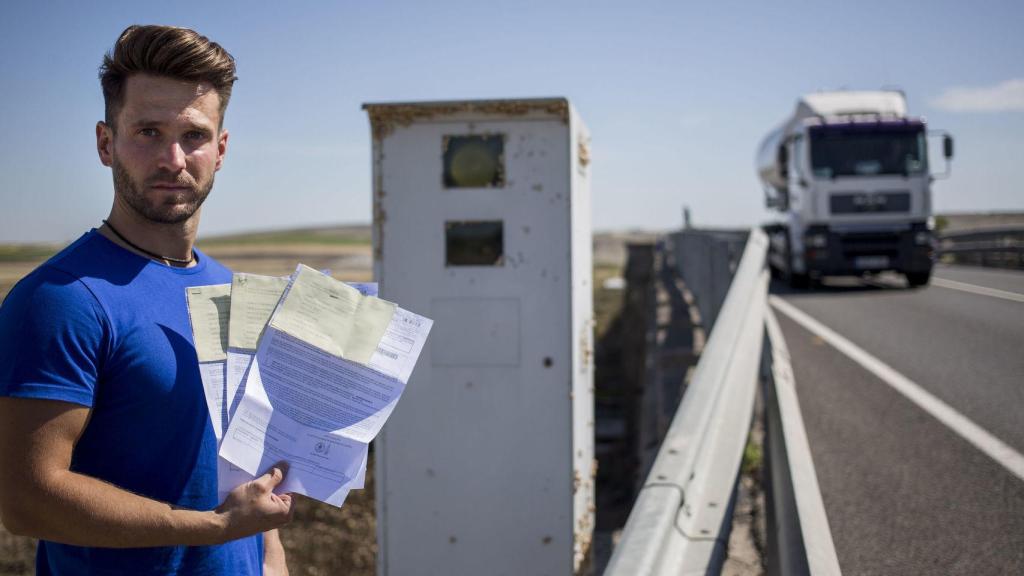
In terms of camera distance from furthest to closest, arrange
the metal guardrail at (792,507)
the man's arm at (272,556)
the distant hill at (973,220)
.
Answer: the distant hill at (973,220) → the metal guardrail at (792,507) → the man's arm at (272,556)

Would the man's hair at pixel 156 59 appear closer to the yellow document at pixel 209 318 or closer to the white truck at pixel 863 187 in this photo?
the yellow document at pixel 209 318

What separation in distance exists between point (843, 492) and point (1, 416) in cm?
409

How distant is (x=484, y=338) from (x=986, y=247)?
2590cm

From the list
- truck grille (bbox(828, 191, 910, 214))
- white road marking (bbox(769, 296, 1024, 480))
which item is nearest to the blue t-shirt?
white road marking (bbox(769, 296, 1024, 480))

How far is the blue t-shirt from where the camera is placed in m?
1.64

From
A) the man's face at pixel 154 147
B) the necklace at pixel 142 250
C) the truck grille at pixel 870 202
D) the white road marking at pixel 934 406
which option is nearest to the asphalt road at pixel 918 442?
the white road marking at pixel 934 406

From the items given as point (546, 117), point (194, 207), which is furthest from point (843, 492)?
point (194, 207)

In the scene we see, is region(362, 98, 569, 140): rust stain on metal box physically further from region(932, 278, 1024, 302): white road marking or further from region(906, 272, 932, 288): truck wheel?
region(906, 272, 932, 288): truck wheel

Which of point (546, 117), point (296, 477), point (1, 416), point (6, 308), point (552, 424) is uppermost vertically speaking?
point (546, 117)

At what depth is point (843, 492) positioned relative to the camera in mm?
4555

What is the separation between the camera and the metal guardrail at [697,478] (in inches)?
66.3

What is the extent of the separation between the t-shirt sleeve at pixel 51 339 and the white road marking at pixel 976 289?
15669 mm

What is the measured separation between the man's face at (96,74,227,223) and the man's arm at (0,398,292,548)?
1.62 ft

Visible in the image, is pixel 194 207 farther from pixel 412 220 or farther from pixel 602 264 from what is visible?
pixel 602 264
